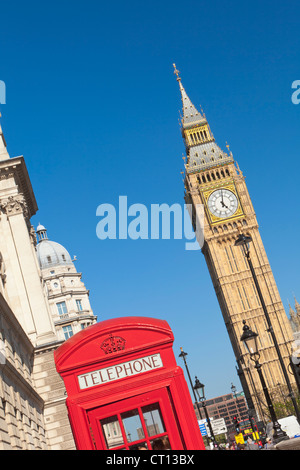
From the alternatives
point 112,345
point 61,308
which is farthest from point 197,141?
point 112,345

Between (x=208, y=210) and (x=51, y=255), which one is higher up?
(x=208, y=210)

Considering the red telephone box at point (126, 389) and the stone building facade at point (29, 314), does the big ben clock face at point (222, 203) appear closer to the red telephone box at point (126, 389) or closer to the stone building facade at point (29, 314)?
the stone building facade at point (29, 314)

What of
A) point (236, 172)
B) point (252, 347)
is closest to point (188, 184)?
point (236, 172)

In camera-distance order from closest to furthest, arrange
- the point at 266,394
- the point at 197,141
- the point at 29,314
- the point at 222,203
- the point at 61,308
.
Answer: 1. the point at 266,394
2. the point at 29,314
3. the point at 61,308
4. the point at 222,203
5. the point at 197,141

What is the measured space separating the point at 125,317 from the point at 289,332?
80031mm

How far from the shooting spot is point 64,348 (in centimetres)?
1077

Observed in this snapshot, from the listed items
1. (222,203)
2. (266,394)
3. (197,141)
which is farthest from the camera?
(197,141)

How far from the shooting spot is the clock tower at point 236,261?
292ft

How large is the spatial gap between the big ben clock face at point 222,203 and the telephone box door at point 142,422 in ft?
268

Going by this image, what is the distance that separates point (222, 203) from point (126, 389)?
270 ft

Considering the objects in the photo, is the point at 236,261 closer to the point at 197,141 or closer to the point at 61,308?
the point at 197,141

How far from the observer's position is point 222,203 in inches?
3620
